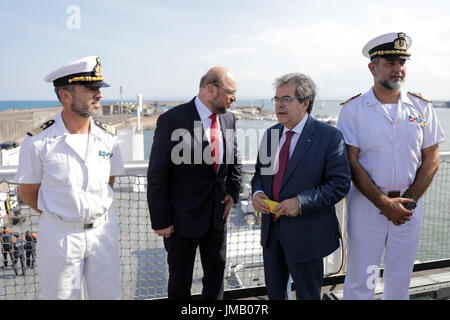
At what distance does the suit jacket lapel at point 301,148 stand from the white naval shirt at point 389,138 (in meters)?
0.37

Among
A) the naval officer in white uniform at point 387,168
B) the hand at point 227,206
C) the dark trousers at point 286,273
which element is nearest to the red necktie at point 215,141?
the hand at point 227,206

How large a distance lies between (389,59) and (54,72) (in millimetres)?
2249

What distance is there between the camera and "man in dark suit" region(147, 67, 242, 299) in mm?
2314

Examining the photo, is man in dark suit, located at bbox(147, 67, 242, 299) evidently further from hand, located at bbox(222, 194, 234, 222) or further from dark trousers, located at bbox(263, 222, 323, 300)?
dark trousers, located at bbox(263, 222, 323, 300)

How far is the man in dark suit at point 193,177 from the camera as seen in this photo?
231 centimetres

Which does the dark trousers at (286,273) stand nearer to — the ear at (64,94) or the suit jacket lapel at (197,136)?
the suit jacket lapel at (197,136)

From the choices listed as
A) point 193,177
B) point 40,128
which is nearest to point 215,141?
point 193,177

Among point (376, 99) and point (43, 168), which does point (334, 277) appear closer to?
point (376, 99)

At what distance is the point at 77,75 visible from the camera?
2.08 meters

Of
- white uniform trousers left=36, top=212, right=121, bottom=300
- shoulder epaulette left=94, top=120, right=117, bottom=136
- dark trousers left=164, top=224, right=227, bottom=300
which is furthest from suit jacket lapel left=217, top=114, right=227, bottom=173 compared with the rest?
white uniform trousers left=36, top=212, right=121, bottom=300

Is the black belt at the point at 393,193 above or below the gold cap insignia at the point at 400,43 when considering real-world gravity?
below
